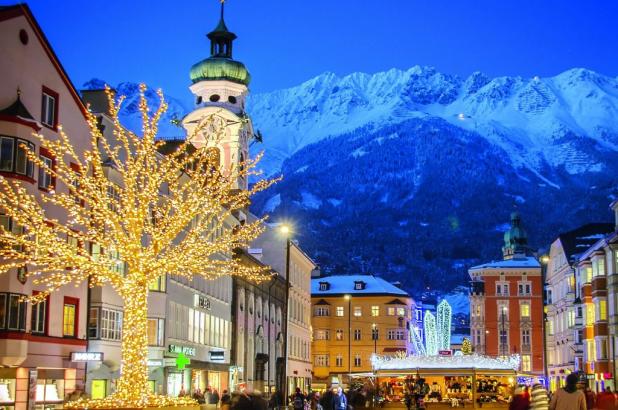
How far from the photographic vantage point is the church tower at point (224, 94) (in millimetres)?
101000

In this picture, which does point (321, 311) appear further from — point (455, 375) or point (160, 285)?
point (455, 375)

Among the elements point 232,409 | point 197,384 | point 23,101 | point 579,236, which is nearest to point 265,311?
point 197,384

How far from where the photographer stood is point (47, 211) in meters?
43.1

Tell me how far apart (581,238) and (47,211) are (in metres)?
74.9

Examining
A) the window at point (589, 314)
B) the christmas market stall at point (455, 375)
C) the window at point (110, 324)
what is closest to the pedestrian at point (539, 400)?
the christmas market stall at point (455, 375)

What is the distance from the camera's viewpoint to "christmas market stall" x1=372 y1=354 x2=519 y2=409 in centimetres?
5166

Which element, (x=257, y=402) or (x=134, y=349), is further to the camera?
(x=134, y=349)

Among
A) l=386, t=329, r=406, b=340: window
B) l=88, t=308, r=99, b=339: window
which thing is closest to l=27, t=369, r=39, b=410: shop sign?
l=88, t=308, r=99, b=339: window

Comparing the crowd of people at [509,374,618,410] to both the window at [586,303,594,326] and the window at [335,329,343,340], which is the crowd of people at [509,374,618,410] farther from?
the window at [335,329,343,340]

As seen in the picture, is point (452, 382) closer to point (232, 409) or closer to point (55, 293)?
point (55, 293)

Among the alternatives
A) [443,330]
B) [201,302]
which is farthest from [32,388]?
[443,330]

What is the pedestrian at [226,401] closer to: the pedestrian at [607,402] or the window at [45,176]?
the pedestrian at [607,402]

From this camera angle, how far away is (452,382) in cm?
6338

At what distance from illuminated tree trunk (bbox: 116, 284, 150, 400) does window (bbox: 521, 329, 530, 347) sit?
409 ft
